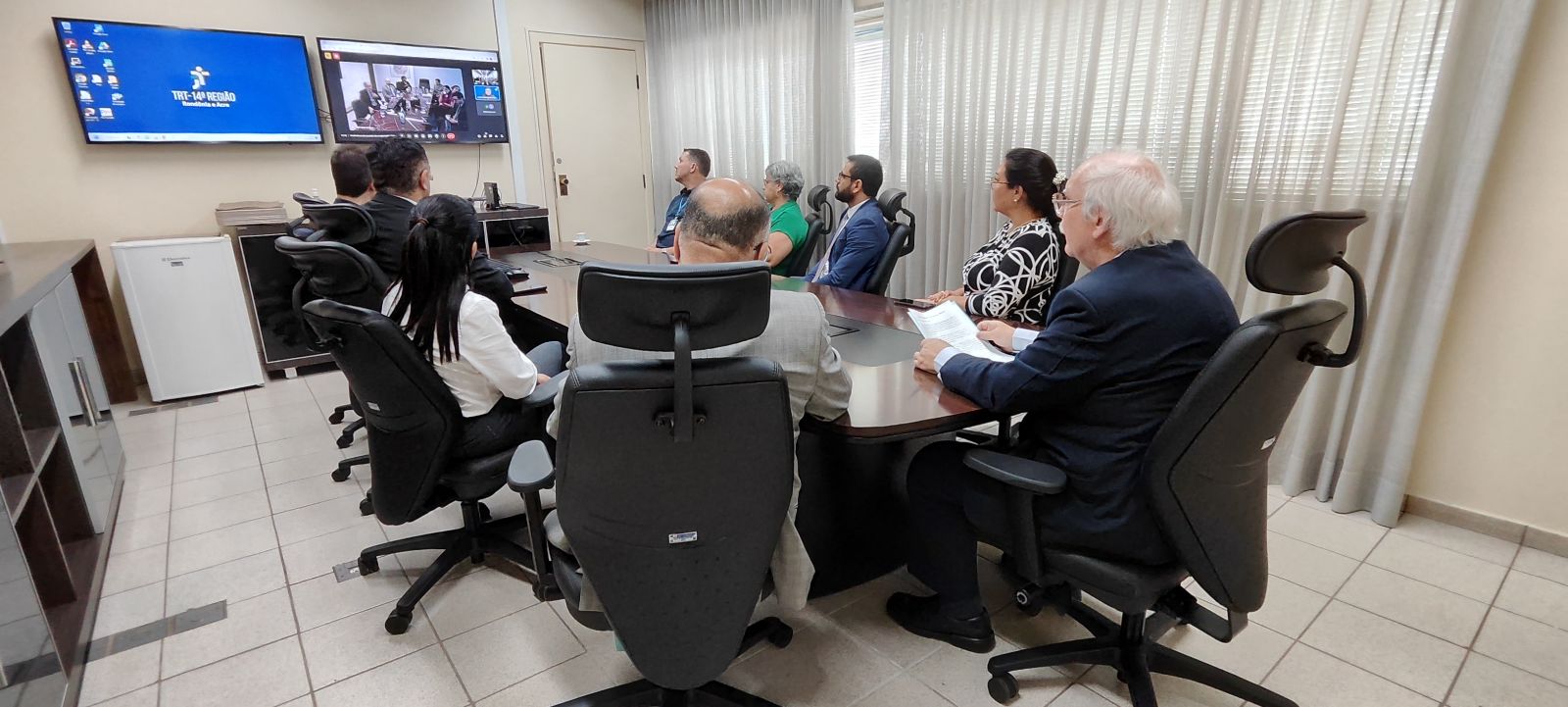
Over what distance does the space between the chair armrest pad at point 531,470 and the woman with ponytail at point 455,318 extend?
49cm

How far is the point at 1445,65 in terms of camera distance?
213cm

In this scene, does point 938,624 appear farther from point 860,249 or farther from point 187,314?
point 187,314

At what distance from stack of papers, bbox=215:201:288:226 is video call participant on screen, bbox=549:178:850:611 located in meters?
3.87

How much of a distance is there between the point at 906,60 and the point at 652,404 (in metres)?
3.40

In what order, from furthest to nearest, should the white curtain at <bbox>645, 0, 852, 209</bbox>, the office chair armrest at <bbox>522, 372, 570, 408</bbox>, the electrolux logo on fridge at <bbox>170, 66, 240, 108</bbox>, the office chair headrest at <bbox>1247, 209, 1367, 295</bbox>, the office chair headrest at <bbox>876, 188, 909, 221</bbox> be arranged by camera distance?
the white curtain at <bbox>645, 0, 852, 209</bbox>, the electrolux logo on fridge at <bbox>170, 66, 240, 108</bbox>, the office chair headrest at <bbox>876, 188, 909, 221</bbox>, the office chair armrest at <bbox>522, 372, 570, 408</bbox>, the office chair headrest at <bbox>1247, 209, 1367, 295</bbox>

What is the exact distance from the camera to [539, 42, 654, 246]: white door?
561 cm

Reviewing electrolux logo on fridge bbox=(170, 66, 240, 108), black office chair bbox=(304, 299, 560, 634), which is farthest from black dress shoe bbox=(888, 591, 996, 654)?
→ electrolux logo on fridge bbox=(170, 66, 240, 108)

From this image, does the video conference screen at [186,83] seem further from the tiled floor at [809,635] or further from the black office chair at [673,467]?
the black office chair at [673,467]

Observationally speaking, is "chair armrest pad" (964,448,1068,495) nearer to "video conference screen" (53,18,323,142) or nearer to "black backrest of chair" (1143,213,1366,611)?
"black backrest of chair" (1143,213,1366,611)

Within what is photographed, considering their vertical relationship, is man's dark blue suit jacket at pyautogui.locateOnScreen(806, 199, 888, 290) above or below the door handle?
above

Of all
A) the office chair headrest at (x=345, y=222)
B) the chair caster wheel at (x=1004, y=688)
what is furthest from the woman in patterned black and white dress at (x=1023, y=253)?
the office chair headrest at (x=345, y=222)

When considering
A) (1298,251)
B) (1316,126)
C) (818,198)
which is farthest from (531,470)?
(818,198)

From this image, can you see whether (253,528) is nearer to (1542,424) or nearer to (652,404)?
(652,404)

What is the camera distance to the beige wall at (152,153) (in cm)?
369
